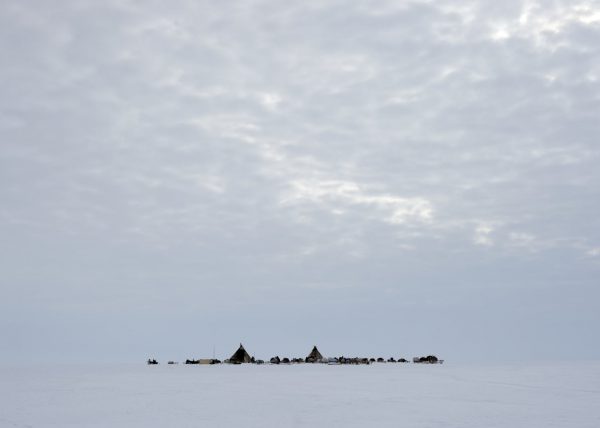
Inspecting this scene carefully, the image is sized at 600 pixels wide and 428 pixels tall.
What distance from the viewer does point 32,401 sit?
84312mm

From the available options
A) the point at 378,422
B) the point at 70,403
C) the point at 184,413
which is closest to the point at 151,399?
the point at 70,403

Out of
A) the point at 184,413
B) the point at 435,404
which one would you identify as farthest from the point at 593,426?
the point at 184,413

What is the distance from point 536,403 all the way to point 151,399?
46.9m

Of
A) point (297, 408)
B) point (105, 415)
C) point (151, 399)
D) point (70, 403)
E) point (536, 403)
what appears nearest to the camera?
point (105, 415)

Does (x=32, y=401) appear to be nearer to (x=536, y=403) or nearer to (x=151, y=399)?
(x=151, y=399)

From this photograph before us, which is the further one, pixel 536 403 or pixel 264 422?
pixel 536 403

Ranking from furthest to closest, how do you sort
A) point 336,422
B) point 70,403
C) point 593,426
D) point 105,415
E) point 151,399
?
1. point 151,399
2. point 70,403
3. point 105,415
4. point 336,422
5. point 593,426

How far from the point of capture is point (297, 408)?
229ft

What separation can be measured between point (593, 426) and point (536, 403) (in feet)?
82.0

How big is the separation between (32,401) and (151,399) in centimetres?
1454

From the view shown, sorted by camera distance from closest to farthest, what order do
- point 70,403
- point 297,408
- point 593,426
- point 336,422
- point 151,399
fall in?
point 593,426, point 336,422, point 297,408, point 70,403, point 151,399

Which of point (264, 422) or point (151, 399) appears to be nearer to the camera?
point (264, 422)

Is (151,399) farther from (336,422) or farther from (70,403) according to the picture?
(336,422)

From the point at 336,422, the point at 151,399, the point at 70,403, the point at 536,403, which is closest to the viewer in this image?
the point at 336,422
